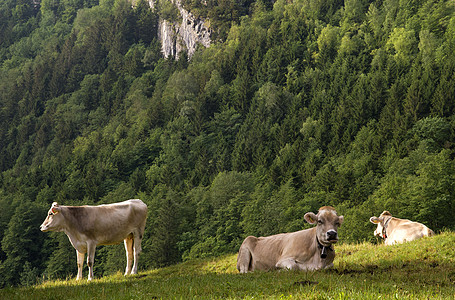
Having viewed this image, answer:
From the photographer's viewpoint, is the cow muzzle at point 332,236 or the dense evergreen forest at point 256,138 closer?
the cow muzzle at point 332,236

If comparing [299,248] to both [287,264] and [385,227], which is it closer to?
[287,264]

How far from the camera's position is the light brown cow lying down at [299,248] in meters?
12.2

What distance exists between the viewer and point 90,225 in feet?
59.5

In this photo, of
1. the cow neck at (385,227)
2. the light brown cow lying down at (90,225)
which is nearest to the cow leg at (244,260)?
the light brown cow lying down at (90,225)

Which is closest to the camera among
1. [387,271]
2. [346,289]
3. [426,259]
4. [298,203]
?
[346,289]

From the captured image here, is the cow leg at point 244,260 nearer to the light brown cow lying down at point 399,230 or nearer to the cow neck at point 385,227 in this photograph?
the light brown cow lying down at point 399,230

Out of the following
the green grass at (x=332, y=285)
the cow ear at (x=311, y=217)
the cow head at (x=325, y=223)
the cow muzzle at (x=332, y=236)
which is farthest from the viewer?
the cow ear at (x=311, y=217)

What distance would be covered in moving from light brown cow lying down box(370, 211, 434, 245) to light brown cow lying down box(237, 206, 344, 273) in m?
7.43

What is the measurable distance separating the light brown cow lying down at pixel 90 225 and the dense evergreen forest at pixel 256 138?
50.0 metres

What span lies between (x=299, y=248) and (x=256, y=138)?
381 feet

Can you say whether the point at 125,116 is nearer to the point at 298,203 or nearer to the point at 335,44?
the point at 335,44

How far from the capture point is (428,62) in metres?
119

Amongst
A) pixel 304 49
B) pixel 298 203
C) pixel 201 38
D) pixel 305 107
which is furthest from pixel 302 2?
pixel 298 203

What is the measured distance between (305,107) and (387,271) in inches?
4940
